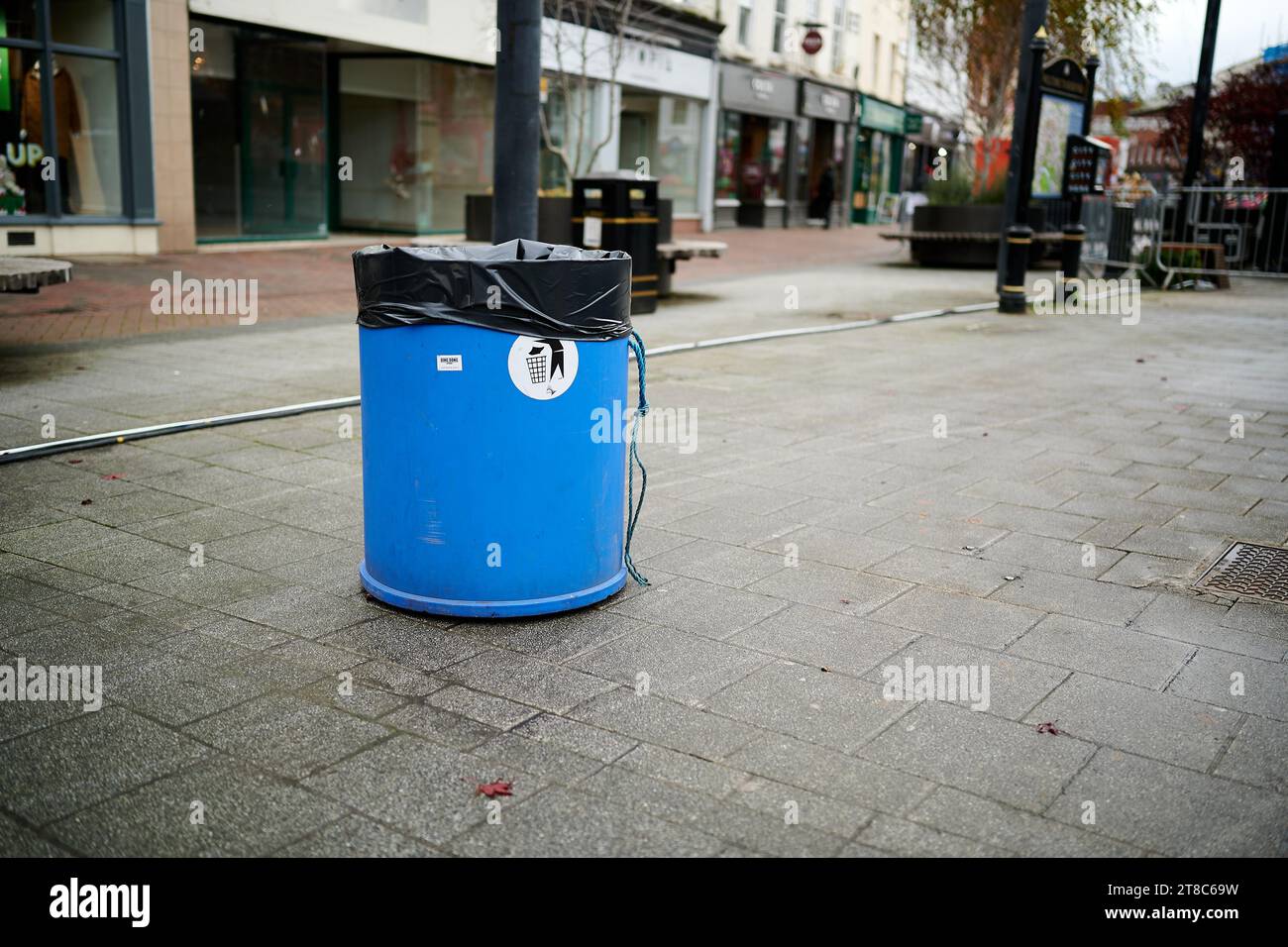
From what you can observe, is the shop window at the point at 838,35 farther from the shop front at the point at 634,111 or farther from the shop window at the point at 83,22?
the shop window at the point at 83,22

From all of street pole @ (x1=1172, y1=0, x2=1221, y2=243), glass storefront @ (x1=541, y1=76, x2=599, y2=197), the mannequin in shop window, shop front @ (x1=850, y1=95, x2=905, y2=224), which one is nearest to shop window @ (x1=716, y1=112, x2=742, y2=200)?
glass storefront @ (x1=541, y1=76, x2=599, y2=197)

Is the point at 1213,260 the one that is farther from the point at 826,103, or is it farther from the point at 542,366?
the point at 826,103

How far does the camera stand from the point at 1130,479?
664cm

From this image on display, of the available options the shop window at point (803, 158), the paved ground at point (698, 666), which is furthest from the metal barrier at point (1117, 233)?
the shop window at point (803, 158)

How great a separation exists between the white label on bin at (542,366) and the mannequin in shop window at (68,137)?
1392 cm

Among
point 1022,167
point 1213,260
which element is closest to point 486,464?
point 1022,167

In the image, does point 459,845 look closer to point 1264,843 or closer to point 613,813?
point 613,813

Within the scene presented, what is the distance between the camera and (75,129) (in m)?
15.8

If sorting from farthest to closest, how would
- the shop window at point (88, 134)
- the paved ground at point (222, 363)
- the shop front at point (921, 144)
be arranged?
the shop front at point (921, 144)
the shop window at point (88, 134)
the paved ground at point (222, 363)

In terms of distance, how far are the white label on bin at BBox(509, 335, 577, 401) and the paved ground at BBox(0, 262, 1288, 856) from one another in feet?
2.79

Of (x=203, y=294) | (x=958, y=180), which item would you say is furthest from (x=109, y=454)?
(x=958, y=180)

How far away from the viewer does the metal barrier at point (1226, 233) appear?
19359mm

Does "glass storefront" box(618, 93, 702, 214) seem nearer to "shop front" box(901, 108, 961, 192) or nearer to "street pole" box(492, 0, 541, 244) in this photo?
"shop front" box(901, 108, 961, 192)

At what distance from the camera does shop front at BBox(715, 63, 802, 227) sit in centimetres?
3180
